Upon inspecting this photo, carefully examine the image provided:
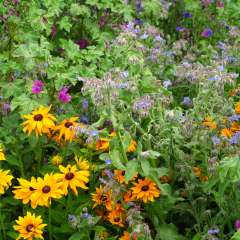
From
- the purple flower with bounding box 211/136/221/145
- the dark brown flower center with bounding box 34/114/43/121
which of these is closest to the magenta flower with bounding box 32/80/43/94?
the dark brown flower center with bounding box 34/114/43/121

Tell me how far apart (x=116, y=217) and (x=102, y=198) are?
103 mm

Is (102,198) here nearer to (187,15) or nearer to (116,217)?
(116,217)

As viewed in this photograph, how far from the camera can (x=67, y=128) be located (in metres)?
2.55

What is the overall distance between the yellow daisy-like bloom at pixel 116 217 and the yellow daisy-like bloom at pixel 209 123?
528mm

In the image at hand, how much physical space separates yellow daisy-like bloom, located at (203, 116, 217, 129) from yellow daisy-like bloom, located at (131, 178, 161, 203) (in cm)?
38

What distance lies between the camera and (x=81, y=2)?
3.89 metres

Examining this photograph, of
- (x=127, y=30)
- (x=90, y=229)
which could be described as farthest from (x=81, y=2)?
(x=90, y=229)

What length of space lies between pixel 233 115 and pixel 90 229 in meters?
0.77

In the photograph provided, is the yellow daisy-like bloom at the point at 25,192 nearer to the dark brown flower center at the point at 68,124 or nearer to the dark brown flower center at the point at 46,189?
the dark brown flower center at the point at 46,189

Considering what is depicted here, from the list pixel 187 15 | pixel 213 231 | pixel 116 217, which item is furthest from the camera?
pixel 187 15

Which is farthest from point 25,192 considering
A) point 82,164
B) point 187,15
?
point 187,15

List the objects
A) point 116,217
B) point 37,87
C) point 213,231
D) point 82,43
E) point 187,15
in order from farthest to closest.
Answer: point 187,15, point 82,43, point 37,87, point 116,217, point 213,231

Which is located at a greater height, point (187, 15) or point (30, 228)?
point (187, 15)

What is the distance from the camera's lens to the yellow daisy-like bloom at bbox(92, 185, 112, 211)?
2389 mm
